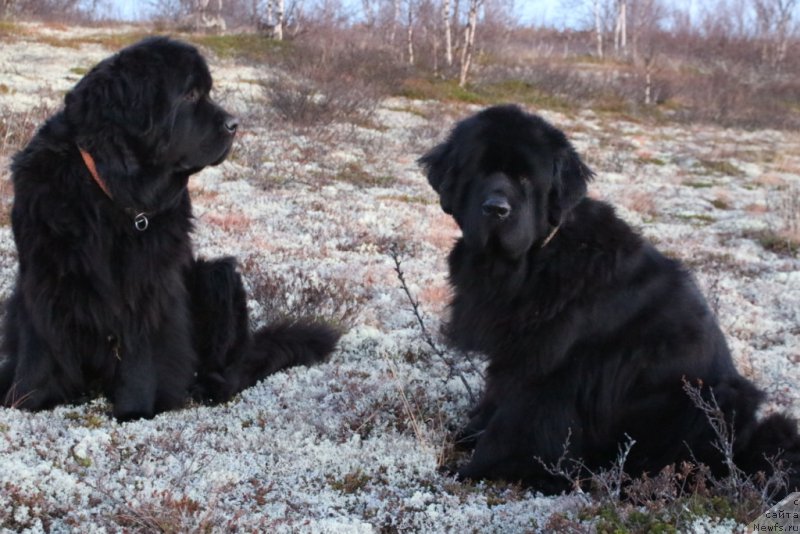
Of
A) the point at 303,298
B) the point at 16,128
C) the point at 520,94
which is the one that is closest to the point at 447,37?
the point at 520,94

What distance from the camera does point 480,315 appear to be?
3.12m

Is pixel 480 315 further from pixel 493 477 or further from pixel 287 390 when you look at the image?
pixel 287 390

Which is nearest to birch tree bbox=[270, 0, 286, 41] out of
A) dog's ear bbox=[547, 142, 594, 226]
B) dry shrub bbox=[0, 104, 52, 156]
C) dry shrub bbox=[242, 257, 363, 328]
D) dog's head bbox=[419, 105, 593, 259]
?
dry shrub bbox=[0, 104, 52, 156]

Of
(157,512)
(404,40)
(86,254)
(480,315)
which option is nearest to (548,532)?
(480,315)

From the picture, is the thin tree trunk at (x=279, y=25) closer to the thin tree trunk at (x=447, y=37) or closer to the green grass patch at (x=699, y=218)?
the thin tree trunk at (x=447, y=37)

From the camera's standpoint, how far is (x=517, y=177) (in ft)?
9.70

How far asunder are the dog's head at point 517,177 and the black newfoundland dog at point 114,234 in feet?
3.81

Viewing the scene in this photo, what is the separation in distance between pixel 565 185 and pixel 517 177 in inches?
7.6

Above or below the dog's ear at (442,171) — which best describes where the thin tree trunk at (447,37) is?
above

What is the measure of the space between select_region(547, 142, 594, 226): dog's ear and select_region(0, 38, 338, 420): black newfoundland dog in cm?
148

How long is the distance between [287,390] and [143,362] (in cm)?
84

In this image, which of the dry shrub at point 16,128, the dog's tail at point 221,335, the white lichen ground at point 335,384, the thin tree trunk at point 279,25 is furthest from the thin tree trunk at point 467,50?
the dog's tail at point 221,335

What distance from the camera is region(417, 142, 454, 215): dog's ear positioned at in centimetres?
310

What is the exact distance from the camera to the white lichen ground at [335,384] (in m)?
2.60
